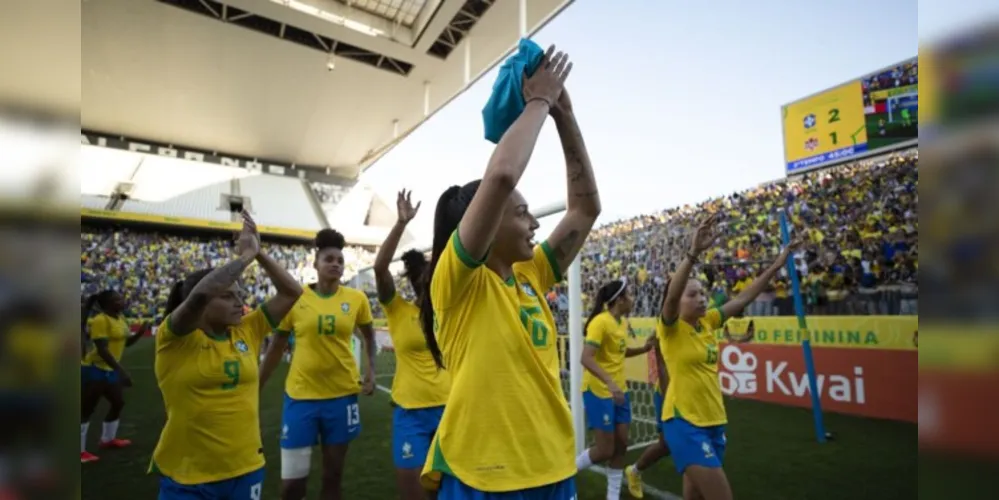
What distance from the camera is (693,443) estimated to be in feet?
11.8

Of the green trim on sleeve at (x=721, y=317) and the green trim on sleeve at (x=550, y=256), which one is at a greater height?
the green trim on sleeve at (x=550, y=256)

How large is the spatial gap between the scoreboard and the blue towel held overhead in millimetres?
14938

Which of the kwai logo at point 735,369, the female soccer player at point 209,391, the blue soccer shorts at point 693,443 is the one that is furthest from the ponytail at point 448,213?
the kwai logo at point 735,369

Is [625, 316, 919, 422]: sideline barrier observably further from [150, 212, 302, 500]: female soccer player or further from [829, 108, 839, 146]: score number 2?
[829, 108, 839, 146]: score number 2

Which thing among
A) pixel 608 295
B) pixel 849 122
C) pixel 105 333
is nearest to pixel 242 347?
pixel 608 295

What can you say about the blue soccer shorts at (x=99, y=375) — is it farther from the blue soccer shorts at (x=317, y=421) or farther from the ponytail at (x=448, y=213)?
the ponytail at (x=448, y=213)

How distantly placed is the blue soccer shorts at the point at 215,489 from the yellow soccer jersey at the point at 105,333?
16.7 ft

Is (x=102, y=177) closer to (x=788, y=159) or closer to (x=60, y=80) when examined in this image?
(x=788, y=159)

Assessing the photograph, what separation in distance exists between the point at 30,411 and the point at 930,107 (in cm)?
80

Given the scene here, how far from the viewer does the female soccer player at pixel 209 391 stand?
9.22 ft

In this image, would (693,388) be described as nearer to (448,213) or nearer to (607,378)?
(607,378)

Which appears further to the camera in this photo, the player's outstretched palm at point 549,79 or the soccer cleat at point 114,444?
the soccer cleat at point 114,444

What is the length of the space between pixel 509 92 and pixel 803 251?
1087 centimetres

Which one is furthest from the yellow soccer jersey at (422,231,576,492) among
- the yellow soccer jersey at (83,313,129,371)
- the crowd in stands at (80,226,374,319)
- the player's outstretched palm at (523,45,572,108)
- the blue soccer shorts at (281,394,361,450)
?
the crowd in stands at (80,226,374,319)
